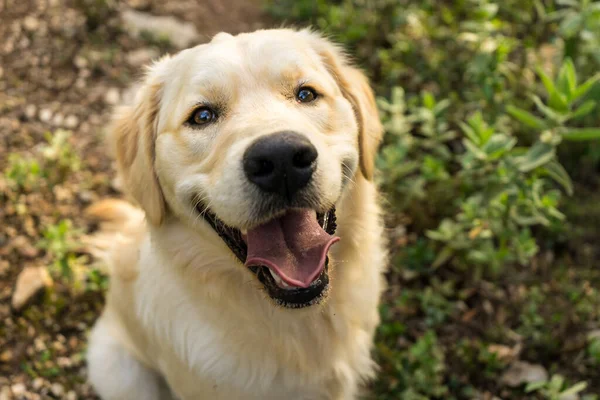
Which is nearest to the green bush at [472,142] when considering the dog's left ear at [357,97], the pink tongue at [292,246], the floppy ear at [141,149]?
the dog's left ear at [357,97]

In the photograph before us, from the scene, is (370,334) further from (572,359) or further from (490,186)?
(572,359)

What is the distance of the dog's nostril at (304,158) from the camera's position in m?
1.95

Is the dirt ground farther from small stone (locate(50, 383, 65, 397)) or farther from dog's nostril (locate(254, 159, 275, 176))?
dog's nostril (locate(254, 159, 275, 176))

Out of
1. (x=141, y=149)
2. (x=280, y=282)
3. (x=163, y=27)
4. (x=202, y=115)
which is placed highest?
(x=202, y=115)

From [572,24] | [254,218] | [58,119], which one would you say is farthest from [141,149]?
[572,24]

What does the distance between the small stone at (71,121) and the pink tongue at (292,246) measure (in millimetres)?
2861

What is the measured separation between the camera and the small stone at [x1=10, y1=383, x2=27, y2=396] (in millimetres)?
3266

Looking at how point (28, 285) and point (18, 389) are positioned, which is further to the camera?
point (28, 285)

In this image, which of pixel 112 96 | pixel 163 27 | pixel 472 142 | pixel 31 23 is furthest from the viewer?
pixel 163 27

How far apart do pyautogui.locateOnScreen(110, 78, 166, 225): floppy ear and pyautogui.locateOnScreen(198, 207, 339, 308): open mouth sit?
11.3 inches

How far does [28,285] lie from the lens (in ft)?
11.6

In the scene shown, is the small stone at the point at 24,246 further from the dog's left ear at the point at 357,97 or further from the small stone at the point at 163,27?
the dog's left ear at the point at 357,97

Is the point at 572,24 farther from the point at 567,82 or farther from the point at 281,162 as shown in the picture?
the point at 281,162

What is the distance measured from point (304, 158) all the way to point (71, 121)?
316cm
